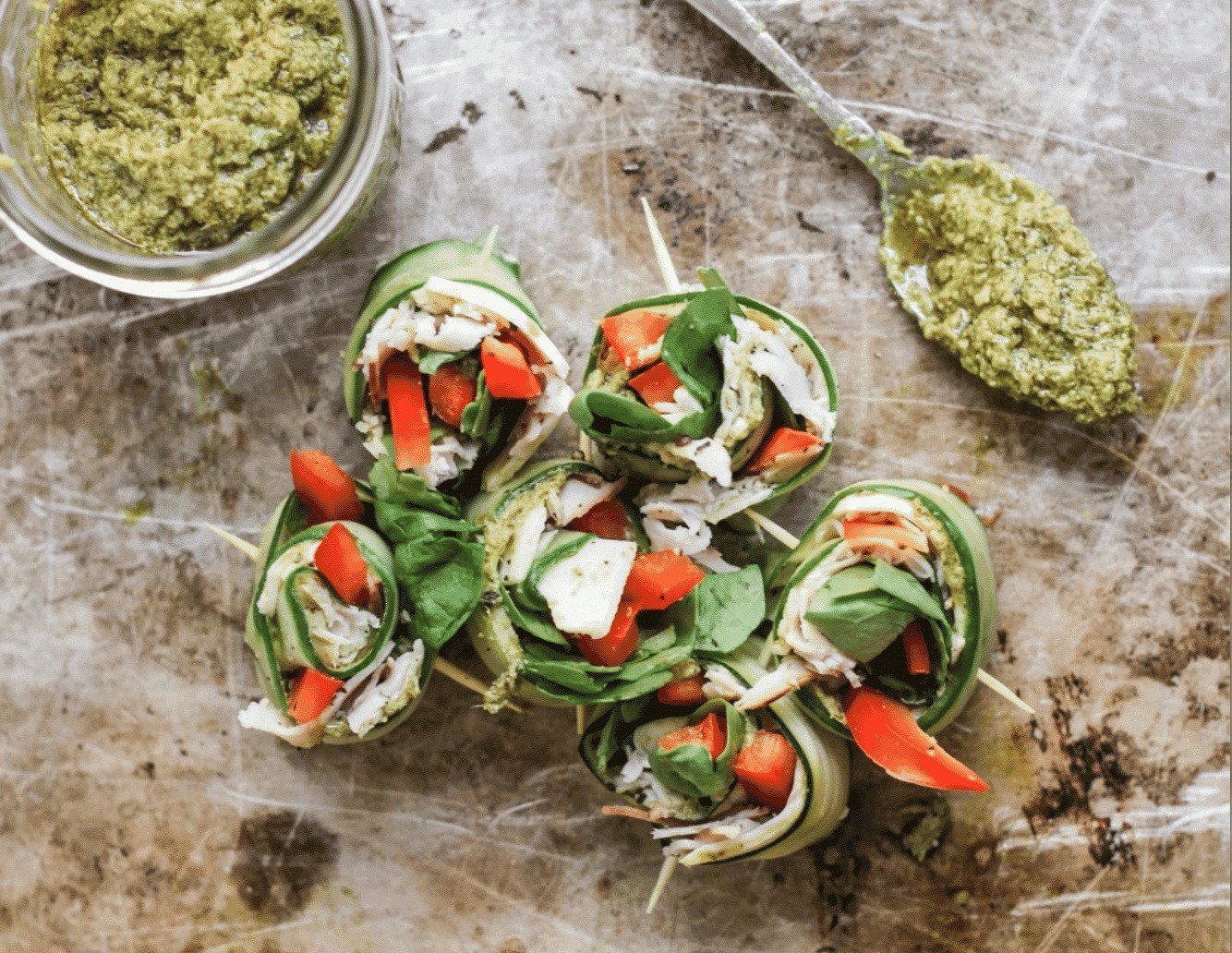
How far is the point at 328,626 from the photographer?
271cm

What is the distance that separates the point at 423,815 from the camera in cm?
321

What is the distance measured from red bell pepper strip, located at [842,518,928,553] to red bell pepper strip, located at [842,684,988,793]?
37cm

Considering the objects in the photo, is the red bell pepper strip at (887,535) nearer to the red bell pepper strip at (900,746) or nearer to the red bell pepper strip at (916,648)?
the red bell pepper strip at (916,648)

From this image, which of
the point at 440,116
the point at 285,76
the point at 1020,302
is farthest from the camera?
the point at 440,116

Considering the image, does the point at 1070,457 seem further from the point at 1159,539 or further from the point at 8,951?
the point at 8,951

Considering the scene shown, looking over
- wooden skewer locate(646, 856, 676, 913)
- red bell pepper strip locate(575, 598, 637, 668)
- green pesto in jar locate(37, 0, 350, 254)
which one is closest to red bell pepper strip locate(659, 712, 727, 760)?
red bell pepper strip locate(575, 598, 637, 668)

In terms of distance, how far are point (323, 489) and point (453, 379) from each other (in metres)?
0.45

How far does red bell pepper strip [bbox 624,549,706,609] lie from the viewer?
282 cm

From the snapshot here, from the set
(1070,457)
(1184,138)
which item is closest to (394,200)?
(1070,457)

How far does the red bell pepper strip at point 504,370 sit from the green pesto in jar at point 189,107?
0.56 meters

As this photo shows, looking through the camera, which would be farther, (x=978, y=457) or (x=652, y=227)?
(x=978, y=457)

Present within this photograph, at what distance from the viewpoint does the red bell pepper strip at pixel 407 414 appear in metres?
2.72

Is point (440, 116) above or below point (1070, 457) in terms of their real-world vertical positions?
above

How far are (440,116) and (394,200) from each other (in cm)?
27
